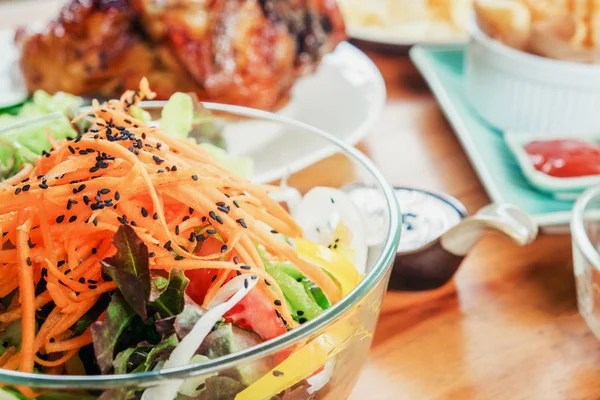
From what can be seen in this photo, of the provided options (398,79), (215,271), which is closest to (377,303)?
(215,271)

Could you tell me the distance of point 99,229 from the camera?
0.80 meters

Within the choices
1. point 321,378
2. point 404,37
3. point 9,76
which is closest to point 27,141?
point 321,378

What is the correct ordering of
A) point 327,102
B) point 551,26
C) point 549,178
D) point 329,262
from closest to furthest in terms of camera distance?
point 329,262, point 549,178, point 551,26, point 327,102

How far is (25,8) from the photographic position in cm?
275

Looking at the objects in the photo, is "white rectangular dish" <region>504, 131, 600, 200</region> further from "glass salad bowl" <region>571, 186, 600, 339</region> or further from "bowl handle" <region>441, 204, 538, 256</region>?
"bowl handle" <region>441, 204, 538, 256</region>

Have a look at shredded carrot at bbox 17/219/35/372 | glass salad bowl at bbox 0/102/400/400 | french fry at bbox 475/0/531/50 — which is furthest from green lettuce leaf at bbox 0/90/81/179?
french fry at bbox 475/0/531/50

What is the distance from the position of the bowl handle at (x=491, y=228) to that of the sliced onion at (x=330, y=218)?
9.4 inches

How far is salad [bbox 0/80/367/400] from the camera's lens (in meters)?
0.73

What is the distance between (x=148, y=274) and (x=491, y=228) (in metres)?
0.66

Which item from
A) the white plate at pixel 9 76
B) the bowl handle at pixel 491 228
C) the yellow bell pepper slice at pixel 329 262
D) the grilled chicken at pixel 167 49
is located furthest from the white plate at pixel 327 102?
the yellow bell pepper slice at pixel 329 262

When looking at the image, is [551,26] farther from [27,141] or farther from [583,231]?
[27,141]

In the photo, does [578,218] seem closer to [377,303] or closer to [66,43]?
[377,303]

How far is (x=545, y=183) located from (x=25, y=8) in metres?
2.21

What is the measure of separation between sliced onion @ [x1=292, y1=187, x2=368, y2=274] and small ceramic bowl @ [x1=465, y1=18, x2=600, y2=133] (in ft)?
3.06
